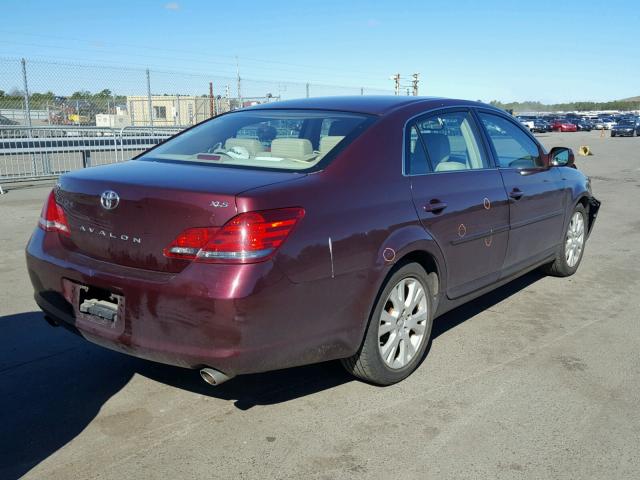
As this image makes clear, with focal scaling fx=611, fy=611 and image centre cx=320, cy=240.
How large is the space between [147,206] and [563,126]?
61828mm

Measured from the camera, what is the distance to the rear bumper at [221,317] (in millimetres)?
2785

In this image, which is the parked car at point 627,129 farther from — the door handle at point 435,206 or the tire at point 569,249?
the door handle at point 435,206

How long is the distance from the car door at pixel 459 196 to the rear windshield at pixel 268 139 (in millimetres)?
483

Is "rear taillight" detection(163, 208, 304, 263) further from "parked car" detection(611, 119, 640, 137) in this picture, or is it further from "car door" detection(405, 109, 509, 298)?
"parked car" detection(611, 119, 640, 137)

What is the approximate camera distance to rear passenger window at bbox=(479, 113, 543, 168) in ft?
15.6

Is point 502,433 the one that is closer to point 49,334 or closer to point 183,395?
point 183,395

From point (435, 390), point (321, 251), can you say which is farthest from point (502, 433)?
point (321, 251)

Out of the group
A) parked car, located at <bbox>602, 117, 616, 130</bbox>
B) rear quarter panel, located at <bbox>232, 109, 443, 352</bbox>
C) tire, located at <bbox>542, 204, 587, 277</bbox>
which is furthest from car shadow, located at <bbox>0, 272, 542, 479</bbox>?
parked car, located at <bbox>602, 117, 616, 130</bbox>

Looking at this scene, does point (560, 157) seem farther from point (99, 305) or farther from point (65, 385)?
point (65, 385)

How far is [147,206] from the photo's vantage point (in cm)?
299

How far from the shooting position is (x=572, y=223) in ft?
19.7

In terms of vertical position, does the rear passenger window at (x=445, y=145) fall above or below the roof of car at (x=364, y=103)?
below

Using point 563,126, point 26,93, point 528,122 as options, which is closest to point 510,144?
point 26,93

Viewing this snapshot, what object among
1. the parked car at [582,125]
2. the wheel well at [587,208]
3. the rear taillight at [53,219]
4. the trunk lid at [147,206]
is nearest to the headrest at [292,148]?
the trunk lid at [147,206]
